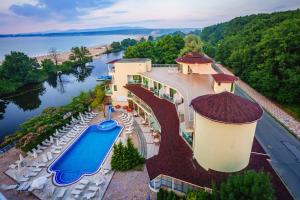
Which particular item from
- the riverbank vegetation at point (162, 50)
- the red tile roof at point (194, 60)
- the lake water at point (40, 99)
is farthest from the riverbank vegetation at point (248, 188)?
the riverbank vegetation at point (162, 50)

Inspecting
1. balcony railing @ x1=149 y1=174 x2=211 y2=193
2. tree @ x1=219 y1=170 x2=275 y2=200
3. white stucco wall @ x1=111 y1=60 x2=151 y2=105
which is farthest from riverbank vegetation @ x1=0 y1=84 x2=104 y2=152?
tree @ x1=219 y1=170 x2=275 y2=200

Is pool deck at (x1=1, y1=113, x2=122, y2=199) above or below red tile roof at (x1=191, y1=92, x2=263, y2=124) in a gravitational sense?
below

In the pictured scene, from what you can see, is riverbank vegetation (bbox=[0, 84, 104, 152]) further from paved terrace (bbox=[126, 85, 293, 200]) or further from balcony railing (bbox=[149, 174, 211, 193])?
balcony railing (bbox=[149, 174, 211, 193])

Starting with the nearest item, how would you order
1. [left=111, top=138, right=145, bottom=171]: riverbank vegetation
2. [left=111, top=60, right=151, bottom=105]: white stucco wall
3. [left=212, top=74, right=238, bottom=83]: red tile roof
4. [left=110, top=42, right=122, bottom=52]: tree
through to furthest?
[left=111, top=138, right=145, bottom=171]: riverbank vegetation
[left=212, top=74, right=238, bottom=83]: red tile roof
[left=111, top=60, right=151, bottom=105]: white stucco wall
[left=110, top=42, right=122, bottom=52]: tree

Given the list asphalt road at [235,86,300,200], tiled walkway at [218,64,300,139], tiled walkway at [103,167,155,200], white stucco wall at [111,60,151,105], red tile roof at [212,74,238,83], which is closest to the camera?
asphalt road at [235,86,300,200]

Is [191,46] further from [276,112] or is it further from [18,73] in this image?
[18,73]

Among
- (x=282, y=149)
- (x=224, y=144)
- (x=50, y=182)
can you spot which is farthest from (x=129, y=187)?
(x=282, y=149)
